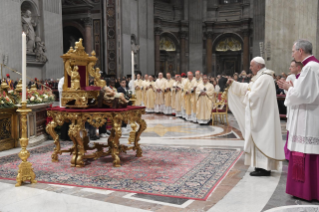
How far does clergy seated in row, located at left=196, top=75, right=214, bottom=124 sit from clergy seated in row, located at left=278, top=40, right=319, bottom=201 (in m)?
7.17

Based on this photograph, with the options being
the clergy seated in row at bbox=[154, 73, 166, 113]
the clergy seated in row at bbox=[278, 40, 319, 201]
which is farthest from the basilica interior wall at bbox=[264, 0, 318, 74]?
the clergy seated in row at bbox=[278, 40, 319, 201]

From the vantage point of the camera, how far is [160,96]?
14672 millimetres

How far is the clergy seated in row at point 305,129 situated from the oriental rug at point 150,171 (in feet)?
3.54

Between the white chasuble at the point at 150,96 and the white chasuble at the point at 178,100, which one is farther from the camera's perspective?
the white chasuble at the point at 150,96

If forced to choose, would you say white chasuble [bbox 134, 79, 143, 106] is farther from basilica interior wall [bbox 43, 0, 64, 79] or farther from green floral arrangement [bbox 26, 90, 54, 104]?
green floral arrangement [bbox 26, 90, 54, 104]

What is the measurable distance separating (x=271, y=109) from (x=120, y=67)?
14.9 metres

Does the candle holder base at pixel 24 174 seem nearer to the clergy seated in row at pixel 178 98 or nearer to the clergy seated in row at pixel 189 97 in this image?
the clergy seated in row at pixel 189 97

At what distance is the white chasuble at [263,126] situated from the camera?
462 centimetres

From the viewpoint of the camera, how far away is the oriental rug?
4.17 meters

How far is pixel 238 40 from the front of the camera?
24.8 m

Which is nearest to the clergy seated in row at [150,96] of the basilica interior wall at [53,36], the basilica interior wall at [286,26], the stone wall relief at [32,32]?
the basilica interior wall at [53,36]

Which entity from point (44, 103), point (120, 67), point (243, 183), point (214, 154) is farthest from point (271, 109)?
point (120, 67)

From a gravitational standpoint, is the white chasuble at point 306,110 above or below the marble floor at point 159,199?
above

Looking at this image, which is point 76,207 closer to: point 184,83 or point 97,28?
point 184,83
